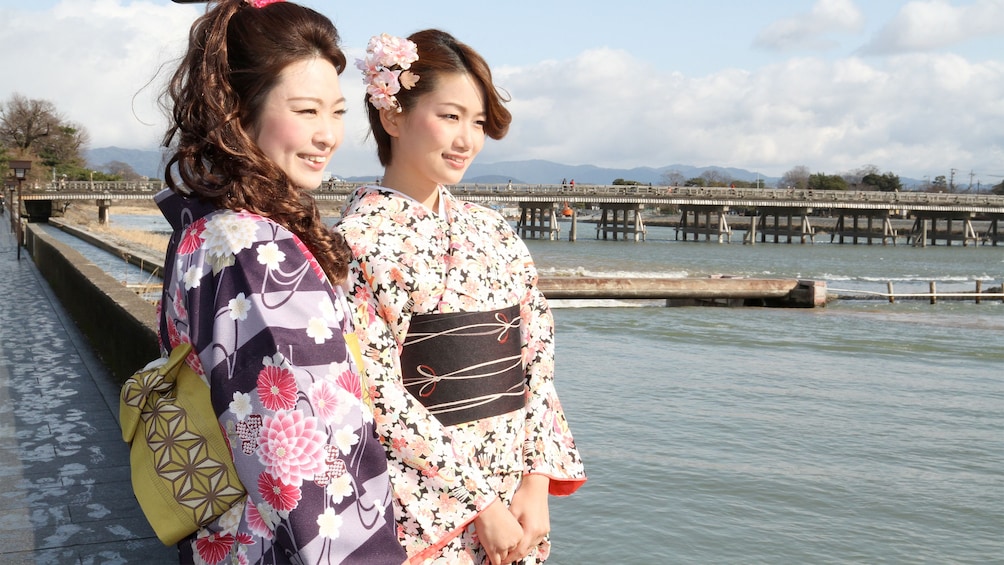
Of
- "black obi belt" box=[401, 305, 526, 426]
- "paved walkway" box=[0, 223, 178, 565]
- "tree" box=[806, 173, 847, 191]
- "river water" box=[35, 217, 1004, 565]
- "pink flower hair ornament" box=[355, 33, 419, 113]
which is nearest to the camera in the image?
"black obi belt" box=[401, 305, 526, 426]

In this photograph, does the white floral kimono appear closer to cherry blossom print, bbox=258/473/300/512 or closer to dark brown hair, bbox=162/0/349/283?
dark brown hair, bbox=162/0/349/283

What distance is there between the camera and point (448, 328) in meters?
1.74

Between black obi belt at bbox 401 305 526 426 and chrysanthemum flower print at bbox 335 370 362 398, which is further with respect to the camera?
black obi belt at bbox 401 305 526 426

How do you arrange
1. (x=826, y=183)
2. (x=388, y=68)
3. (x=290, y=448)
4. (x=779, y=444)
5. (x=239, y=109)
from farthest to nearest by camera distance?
1. (x=826, y=183)
2. (x=779, y=444)
3. (x=388, y=68)
4. (x=239, y=109)
5. (x=290, y=448)

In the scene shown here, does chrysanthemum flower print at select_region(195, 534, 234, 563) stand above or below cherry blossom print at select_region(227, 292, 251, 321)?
below

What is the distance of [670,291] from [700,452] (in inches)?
475

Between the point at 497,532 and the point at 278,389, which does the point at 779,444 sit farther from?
the point at 278,389

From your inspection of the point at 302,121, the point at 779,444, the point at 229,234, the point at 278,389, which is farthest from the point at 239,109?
the point at 779,444

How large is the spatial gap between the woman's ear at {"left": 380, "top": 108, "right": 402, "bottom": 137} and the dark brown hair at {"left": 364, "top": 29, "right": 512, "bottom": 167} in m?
0.02

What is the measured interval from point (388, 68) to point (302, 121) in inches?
18.2

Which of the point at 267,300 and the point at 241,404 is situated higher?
the point at 267,300

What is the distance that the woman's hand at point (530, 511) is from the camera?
1.75 m

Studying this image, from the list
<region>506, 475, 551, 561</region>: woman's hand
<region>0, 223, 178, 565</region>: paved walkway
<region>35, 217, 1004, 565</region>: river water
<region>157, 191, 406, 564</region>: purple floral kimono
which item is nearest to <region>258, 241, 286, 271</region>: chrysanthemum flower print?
<region>157, 191, 406, 564</region>: purple floral kimono

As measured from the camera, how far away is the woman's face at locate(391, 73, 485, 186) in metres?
1.91
